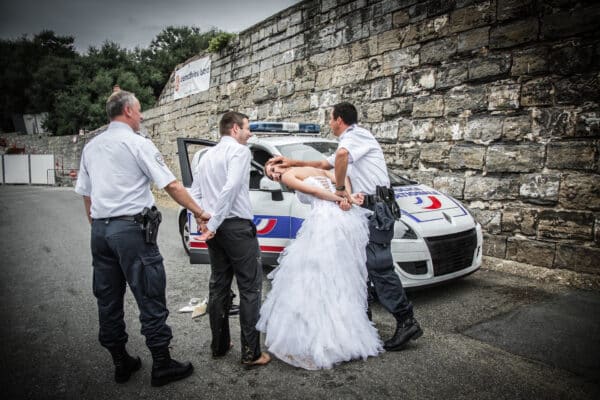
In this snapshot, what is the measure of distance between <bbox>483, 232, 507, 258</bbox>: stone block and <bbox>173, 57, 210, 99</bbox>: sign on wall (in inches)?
425

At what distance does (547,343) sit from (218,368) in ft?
9.02

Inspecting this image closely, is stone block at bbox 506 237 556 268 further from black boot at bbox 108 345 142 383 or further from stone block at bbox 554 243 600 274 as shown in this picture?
black boot at bbox 108 345 142 383

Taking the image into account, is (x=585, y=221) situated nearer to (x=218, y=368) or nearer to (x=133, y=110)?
(x=218, y=368)

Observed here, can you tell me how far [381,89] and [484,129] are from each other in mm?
2295

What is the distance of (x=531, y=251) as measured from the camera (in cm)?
569

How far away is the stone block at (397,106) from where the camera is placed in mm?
7301

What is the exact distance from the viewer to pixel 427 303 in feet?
14.2

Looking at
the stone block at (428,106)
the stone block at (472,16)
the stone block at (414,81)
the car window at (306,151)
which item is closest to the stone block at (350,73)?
the stone block at (414,81)

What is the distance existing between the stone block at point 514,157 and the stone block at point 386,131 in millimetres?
1865

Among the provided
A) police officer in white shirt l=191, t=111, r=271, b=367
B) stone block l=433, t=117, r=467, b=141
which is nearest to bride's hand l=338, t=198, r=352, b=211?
police officer in white shirt l=191, t=111, r=271, b=367

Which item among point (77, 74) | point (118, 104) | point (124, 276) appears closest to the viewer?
point (118, 104)

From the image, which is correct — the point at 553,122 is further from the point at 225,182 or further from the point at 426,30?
the point at 225,182

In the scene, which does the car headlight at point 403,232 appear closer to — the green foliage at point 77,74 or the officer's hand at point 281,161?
the officer's hand at point 281,161

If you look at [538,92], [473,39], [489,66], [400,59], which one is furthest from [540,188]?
[400,59]
